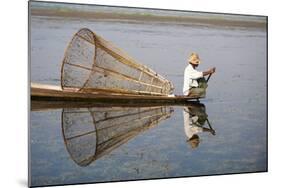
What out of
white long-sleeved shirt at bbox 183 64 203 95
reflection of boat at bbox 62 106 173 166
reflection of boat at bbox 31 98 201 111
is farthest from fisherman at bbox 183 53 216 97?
reflection of boat at bbox 62 106 173 166

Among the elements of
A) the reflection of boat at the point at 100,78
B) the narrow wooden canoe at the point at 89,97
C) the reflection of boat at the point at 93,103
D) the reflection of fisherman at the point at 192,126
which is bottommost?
the reflection of fisherman at the point at 192,126

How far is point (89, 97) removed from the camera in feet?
16.3

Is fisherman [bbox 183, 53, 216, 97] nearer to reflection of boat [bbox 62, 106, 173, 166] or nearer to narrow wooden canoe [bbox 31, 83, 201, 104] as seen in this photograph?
narrow wooden canoe [bbox 31, 83, 201, 104]

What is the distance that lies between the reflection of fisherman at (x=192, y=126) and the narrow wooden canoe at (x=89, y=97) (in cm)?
16

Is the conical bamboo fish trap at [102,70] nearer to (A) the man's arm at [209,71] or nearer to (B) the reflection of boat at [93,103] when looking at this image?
(B) the reflection of boat at [93,103]

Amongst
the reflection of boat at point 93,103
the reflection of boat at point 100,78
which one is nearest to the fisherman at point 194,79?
the reflection of boat at point 93,103

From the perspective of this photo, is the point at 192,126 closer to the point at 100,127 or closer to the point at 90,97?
the point at 100,127

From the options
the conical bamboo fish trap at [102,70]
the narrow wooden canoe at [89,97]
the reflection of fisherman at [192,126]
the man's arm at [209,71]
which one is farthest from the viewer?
the man's arm at [209,71]

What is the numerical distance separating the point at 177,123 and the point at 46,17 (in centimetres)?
165

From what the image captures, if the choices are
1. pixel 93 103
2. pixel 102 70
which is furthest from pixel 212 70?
pixel 93 103

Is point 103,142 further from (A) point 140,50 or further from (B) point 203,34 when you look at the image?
(B) point 203,34

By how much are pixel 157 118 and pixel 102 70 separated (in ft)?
2.43

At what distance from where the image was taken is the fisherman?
17.5ft

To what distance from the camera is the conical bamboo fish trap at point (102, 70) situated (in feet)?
16.0
